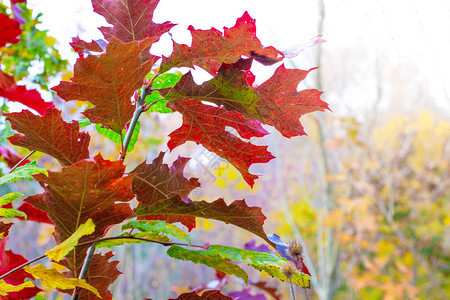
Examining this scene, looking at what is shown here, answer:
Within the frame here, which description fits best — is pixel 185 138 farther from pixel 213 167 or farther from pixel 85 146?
pixel 213 167

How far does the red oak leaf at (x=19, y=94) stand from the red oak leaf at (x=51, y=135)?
0.18m

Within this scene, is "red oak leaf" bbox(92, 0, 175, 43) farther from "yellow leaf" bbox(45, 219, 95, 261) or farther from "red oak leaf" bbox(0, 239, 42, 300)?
"red oak leaf" bbox(0, 239, 42, 300)

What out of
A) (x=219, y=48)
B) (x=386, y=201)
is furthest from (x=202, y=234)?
(x=219, y=48)

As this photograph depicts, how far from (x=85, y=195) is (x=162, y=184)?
0.12 metres

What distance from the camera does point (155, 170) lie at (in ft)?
1.66

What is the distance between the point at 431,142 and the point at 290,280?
6598 millimetres

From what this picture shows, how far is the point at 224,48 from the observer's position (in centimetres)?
48

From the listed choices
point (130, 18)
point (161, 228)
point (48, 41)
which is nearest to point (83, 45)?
point (130, 18)

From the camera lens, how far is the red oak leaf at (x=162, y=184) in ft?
1.67

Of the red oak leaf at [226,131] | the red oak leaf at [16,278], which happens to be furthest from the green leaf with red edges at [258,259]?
the red oak leaf at [16,278]

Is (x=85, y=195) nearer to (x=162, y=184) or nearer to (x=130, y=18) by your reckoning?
(x=162, y=184)

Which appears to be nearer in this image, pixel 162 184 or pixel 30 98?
pixel 162 184

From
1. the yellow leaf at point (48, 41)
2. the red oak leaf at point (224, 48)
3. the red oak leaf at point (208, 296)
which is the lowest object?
the red oak leaf at point (208, 296)

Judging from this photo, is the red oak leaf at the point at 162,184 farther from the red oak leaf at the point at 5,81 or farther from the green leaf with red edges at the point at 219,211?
the red oak leaf at the point at 5,81
